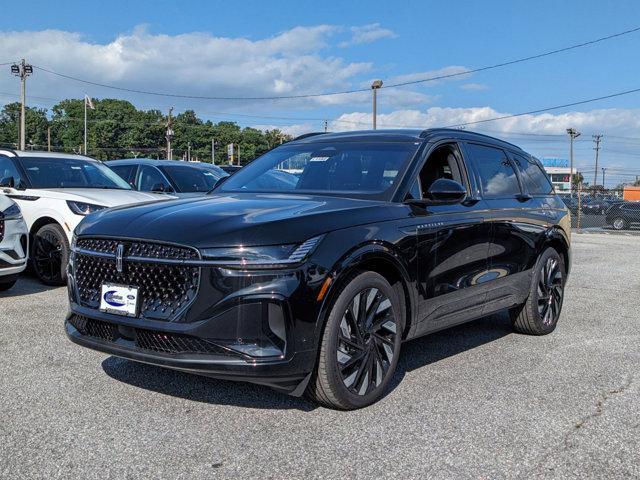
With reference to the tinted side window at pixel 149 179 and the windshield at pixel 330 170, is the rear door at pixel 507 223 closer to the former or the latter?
the windshield at pixel 330 170

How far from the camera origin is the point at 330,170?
488cm

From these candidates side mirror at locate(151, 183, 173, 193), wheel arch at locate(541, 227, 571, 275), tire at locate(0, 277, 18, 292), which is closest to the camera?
wheel arch at locate(541, 227, 571, 275)

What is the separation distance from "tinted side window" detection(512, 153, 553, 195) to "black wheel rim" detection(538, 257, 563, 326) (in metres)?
0.70

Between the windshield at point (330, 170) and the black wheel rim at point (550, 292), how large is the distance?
2214 mm

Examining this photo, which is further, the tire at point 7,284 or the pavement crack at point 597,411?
the tire at point 7,284

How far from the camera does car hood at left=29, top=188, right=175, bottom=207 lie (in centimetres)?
812

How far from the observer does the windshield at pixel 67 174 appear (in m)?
8.78

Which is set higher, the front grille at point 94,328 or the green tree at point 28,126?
the green tree at point 28,126

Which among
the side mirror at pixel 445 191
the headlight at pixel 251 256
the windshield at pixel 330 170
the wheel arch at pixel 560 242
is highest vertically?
the windshield at pixel 330 170

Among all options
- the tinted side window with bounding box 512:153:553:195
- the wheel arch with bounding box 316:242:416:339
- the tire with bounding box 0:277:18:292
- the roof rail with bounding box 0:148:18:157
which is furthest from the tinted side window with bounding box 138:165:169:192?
the wheel arch with bounding box 316:242:416:339

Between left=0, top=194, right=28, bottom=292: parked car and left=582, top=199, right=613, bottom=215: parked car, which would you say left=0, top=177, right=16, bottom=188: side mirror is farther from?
left=582, top=199, right=613, bottom=215: parked car

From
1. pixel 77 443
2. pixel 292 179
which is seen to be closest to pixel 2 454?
pixel 77 443

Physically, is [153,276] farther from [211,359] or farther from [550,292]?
[550,292]

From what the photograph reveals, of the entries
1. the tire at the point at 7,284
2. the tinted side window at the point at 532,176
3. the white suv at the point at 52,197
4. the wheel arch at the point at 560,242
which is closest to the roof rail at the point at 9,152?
the white suv at the point at 52,197
